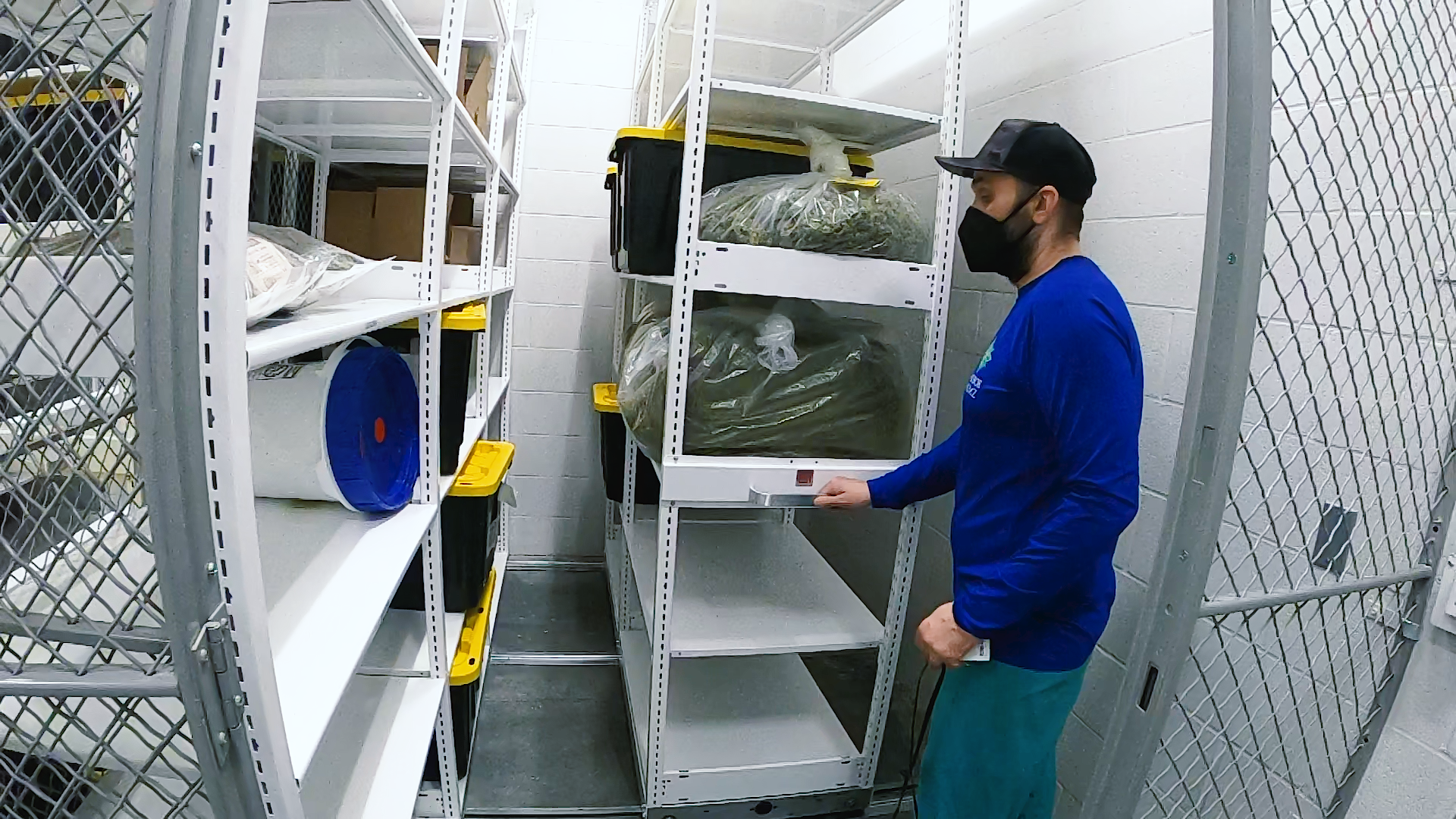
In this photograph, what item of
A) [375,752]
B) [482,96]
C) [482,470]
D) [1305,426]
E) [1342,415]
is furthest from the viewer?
[482,96]

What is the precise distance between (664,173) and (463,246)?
917 mm

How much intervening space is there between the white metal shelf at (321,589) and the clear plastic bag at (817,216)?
3.12 feet

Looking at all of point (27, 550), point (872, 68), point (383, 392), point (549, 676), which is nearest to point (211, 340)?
point (27, 550)

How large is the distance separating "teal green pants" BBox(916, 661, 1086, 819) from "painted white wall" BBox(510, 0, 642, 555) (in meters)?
2.34

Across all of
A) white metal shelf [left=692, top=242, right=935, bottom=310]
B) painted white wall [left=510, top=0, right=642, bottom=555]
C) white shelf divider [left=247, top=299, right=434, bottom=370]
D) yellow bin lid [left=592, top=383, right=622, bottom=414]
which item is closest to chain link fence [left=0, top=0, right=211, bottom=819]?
white shelf divider [left=247, top=299, right=434, bottom=370]

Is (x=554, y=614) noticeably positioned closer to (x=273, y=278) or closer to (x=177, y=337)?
(x=273, y=278)

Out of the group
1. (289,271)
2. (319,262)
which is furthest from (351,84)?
(289,271)

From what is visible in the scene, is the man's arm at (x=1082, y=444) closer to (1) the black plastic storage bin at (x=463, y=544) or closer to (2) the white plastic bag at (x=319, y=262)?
(2) the white plastic bag at (x=319, y=262)

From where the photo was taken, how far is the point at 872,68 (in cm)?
Result: 268

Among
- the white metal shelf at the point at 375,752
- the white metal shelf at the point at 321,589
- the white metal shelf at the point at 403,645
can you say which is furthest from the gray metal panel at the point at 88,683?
the white metal shelf at the point at 403,645

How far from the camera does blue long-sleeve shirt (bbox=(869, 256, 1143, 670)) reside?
1211 mm

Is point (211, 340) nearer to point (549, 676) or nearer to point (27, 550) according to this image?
point (27, 550)

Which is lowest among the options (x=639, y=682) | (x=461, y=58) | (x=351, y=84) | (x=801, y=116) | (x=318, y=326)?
(x=639, y=682)

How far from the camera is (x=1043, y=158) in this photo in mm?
1308
